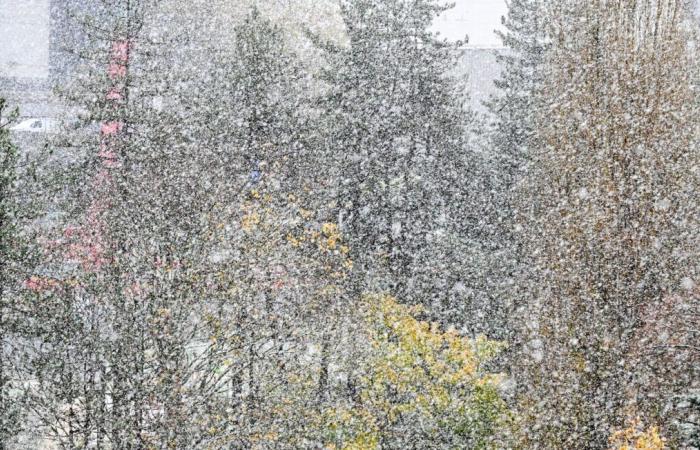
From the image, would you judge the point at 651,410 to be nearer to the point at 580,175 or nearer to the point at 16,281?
the point at 580,175

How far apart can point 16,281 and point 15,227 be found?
40.7 inches

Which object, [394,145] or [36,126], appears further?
[36,126]

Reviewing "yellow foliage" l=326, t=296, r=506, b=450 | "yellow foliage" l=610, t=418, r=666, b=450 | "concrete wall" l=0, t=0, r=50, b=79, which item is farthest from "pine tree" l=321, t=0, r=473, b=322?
"concrete wall" l=0, t=0, r=50, b=79

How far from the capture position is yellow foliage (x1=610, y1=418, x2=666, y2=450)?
9.23 m

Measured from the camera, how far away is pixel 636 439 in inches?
418

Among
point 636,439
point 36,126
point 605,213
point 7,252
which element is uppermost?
point 605,213

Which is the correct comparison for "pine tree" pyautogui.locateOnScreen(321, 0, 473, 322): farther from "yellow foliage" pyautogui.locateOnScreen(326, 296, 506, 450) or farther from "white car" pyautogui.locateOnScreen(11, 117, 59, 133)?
"white car" pyautogui.locateOnScreen(11, 117, 59, 133)

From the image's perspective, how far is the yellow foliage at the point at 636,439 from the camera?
30.3 feet

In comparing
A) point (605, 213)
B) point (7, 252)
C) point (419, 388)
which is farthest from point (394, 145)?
point (7, 252)

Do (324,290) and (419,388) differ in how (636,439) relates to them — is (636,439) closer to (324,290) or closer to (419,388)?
(419,388)

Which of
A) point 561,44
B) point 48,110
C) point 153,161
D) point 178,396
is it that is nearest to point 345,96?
point 153,161

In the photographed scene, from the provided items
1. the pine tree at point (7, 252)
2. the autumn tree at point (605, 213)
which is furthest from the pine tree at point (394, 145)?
the pine tree at point (7, 252)

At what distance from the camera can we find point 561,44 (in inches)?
526

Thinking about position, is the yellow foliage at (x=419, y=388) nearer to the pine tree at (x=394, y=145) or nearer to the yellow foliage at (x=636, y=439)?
the yellow foliage at (x=636, y=439)
